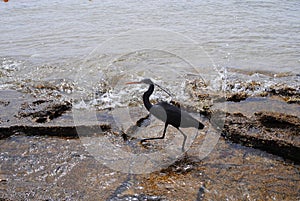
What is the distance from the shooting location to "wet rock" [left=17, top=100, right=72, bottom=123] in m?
4.50

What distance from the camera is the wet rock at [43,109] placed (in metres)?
4.50

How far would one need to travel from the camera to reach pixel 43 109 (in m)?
4.77

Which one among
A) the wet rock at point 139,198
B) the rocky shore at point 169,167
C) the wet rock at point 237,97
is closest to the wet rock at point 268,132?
the rocky shore at point 169,167

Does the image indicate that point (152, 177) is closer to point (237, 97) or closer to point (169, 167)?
point (169, 167)

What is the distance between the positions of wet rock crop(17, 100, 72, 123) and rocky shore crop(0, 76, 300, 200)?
0.10ft

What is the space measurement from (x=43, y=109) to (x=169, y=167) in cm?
261

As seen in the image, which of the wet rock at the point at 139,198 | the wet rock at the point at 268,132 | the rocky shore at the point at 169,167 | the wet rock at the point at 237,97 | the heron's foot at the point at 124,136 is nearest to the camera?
the wet rock at the point at 139,198

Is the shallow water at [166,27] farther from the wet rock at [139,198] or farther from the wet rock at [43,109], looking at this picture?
the wet rock at [139,198]

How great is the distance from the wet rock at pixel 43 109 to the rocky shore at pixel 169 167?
0.10 ft

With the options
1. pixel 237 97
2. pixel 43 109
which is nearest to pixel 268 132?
pixel 237 97

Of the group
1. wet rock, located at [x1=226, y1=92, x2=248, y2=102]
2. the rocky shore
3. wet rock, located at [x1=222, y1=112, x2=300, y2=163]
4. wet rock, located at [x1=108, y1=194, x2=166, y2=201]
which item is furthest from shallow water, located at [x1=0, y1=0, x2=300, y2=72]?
wet rock, located at [x1=108, y1=194, x2=166, y2=201]

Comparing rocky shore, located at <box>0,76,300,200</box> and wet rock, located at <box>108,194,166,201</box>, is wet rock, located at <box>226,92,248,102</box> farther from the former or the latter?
wet rock, located at <box>108,194,166,201</box>

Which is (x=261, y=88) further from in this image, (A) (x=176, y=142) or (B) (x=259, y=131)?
(A) (x=176, y=142)

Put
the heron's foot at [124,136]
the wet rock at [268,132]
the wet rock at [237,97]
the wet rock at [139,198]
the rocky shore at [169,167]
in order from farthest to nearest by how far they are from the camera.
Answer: the wet rock at [237,97] → the heron's foot at [124,136] → the wet rock at [268,132] → the rocky shore at [169,167] → the wet rock at [139,198]
